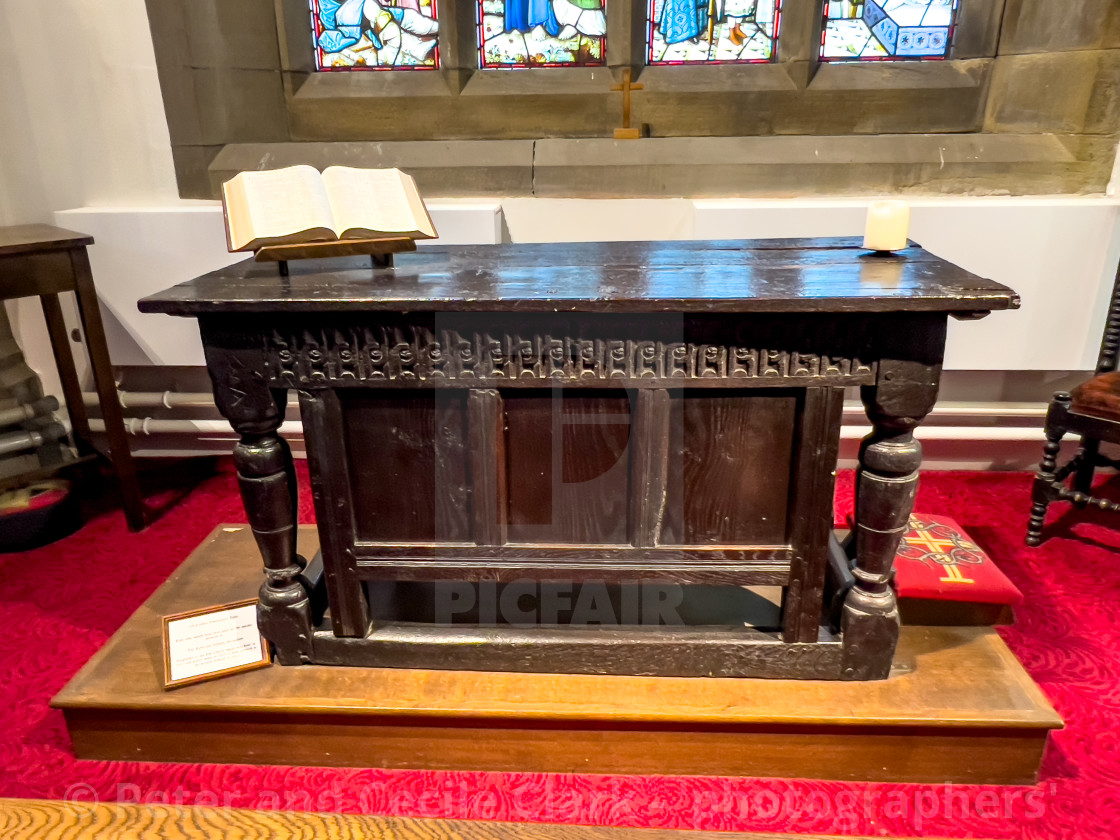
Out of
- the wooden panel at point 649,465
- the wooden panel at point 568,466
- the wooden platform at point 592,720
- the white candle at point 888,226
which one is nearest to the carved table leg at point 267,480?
the wooden platform at point 592,720

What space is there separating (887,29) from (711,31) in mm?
669

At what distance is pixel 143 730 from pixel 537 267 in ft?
4.62

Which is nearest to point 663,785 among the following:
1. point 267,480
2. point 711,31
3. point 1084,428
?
point 267,480

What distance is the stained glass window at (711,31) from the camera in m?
2.96

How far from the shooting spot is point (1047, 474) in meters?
2.54

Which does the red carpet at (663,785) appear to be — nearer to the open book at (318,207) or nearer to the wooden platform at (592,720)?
the wooden platform at (592,720)

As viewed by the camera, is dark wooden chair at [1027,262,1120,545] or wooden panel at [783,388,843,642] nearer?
wooden panel at [783,388,843,642]

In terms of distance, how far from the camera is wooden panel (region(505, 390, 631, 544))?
5.29ft

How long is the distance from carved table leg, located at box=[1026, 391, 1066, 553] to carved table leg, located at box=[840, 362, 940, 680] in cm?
116

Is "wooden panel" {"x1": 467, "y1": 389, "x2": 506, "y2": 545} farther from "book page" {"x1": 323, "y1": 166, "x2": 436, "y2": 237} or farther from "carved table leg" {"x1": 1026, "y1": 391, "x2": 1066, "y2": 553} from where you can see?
"carved table leg" {"x1": 1026, "y1": 391, "x2": 1066, "y2": 553}

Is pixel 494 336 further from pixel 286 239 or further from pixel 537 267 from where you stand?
pixel 286 239

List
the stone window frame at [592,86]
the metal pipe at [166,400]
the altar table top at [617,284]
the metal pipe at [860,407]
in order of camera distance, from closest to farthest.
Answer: the altar table top at [617,284] → the stone window frame at [592,86] → the metal pipe at [860,407] → the metal pipe at [166,400]

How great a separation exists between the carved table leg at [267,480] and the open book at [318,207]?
0.78 ft

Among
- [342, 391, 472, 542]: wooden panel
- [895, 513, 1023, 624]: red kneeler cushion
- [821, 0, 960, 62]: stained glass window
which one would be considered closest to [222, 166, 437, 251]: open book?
[342, 391, 472, 542]: wooden panel
